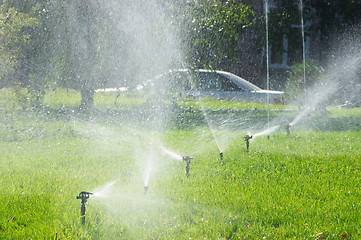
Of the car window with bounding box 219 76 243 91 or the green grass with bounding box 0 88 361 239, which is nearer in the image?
the green grass with bounding box 0 88 361 239

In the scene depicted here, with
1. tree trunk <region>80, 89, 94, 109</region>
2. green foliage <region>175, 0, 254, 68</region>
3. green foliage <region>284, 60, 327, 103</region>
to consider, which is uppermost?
green foliage <region>175, 0, 254, 68</region>

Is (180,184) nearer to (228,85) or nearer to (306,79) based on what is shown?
(306,79)

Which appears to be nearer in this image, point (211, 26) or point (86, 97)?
point (211, 26)

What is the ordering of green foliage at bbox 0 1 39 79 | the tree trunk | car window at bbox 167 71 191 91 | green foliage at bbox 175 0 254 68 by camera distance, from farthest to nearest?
1. the tree trunk
2. car window at bbox 167 71 191 91
3. green foliage at bbox 175 0 254 68
4. green foliage at bbox 0 1 39 79

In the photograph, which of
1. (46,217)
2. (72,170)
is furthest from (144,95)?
(46,217)

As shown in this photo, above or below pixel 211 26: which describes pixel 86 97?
below

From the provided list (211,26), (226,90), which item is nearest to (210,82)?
(226,90)

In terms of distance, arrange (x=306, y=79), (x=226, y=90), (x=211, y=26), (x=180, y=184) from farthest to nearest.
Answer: (x=226, y=90) < (x=306, y=79) < (x=211, y=26) < (x=180, y=184)

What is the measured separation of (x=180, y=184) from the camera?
13.3ft

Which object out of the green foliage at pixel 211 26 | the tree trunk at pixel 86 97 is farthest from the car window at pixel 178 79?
the tree trunk at pixel 86 97

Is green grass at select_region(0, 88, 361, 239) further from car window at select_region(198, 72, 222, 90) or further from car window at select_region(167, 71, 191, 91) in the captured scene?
car window at select_region(198, 72, 222, 90)

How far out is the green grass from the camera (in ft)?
9.93

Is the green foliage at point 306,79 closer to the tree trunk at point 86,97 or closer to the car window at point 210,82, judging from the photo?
the car window at point 210,82

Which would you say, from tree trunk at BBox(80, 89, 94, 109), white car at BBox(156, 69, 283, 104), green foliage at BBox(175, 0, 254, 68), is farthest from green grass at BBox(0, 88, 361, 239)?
white car at BBox(156, 69, 283, 104)
